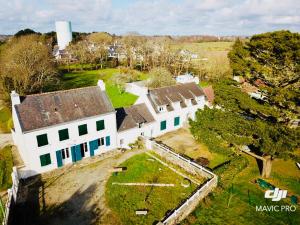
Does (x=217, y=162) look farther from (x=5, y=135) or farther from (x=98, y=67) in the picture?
(x=98, y=67)

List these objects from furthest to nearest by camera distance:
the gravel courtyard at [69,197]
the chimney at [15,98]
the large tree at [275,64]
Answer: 1. the chimney at [15,98]
2. the gravel courtyard at [69,197]
3. the large tree at [275,64]

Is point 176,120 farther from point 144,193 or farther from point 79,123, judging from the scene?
point 144,193

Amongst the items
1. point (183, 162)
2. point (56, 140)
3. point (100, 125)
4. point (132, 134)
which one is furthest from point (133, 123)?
point (56, 140)

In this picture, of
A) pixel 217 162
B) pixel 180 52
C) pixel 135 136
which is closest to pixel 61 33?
A: pixel 180 52

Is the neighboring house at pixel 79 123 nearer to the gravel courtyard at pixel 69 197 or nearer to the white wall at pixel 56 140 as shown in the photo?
the white wall at pixel 56 140

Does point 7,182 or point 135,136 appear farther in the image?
point 135,136

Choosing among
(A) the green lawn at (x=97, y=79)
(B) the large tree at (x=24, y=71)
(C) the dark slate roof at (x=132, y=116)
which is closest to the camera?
(C) the dark slate roof at (x=132, y=116)

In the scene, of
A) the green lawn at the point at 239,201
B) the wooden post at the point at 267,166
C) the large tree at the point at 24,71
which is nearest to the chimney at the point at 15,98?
the large tree at the point at 24,71
